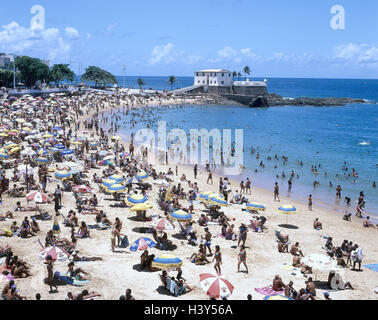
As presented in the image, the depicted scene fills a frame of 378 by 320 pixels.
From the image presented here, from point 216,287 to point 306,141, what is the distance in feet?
142

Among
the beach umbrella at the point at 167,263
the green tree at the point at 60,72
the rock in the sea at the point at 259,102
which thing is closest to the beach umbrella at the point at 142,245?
the beach umbrella at the point at 167,263

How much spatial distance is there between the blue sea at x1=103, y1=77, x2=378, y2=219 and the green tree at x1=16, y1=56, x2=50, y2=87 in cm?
2651

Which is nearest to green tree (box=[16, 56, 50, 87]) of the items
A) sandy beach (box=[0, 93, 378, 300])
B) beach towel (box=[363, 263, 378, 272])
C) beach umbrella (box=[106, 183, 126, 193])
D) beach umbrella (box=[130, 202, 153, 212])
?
sandy beach (box=[0, 93, 378, 300])

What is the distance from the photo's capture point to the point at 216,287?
9.44 meters

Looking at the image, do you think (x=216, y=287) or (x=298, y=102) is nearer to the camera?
(x=216, y=287)

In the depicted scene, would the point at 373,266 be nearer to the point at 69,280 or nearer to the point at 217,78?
the point at 69,280

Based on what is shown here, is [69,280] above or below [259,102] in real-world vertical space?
below

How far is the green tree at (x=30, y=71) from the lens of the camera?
78.6m

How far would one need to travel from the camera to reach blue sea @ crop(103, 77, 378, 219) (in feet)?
93.9

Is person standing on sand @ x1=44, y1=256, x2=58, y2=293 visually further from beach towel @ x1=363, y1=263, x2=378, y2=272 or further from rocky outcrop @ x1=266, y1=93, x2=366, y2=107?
rocky outcrop @ x1=266, y1=93, x2=366, y2=107

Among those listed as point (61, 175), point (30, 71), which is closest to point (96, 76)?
point (30, 71)

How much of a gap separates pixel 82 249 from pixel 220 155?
25.7 metres

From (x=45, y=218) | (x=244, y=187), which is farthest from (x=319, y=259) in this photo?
(x=244, y=187)

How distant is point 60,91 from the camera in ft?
258
